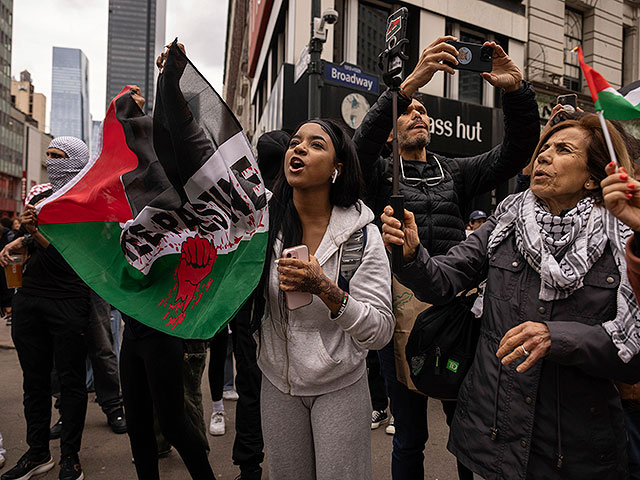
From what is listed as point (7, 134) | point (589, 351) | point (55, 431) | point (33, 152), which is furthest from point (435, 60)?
point (33, 152)

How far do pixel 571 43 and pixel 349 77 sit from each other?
34.2 ft

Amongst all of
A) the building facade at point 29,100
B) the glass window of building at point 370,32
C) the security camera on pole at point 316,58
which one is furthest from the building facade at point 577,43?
the building facade at point 29,100

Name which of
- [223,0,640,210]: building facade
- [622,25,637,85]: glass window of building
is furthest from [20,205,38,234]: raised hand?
[622,25,637,85]: glass window of building

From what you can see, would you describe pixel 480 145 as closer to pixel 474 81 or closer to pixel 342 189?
pixel 474 81

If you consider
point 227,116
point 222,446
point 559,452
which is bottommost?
point 222,446

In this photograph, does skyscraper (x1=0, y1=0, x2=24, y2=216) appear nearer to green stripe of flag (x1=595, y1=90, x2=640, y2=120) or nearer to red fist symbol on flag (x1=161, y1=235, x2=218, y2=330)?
red fist symbol on flag (x1=161, y1=235, x2=218, y2=330)

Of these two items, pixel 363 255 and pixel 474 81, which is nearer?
pixel 363 255

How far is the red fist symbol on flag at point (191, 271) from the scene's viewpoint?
2.25 meters

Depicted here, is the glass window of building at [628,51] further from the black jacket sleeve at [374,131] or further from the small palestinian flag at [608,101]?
the small palestinian flag at [608,101]

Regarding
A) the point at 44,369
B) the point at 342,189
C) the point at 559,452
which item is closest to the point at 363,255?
the point at 342,189

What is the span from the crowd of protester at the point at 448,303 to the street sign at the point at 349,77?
4.25m

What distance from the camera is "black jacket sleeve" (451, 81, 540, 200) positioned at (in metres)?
2.47

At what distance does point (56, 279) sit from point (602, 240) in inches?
132

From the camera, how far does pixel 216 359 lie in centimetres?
431
